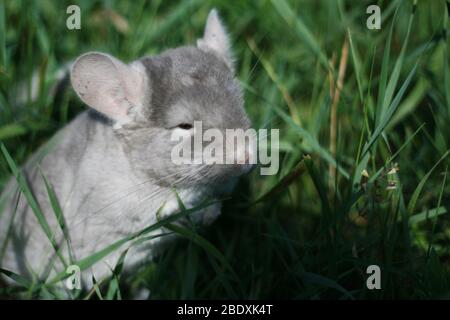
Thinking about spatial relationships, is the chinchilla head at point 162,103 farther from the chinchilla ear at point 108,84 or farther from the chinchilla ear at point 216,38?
the chinchilla ear at point 216,38

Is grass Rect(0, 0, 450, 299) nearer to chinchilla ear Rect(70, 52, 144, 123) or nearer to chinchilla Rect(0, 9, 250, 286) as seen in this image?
chinchilla Rect(0, 9, 250, 286)

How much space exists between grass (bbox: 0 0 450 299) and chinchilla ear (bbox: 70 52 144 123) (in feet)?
1.74

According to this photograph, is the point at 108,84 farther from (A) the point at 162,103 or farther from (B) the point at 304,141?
(B) the point at 304,141

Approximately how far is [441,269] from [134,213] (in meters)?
1.58

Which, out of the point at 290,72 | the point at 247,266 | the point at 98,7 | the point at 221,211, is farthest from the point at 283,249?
the point at 98,7

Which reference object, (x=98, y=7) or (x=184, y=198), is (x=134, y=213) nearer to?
(x=184, y=198)

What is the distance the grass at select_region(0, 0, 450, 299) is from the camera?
325cm

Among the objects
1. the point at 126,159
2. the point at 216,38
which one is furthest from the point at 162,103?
the point at 216,38

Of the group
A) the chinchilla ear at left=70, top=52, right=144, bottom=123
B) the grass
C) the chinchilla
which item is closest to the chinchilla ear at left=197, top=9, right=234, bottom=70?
the chinchilla

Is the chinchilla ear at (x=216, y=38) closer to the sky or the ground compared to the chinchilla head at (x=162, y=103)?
closer to the sky

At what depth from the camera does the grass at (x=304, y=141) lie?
10.7 ft

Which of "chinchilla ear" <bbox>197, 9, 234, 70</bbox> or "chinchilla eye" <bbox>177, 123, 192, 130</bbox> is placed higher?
"chinchilla ear" <bbox>197, 9, 234, 70</bbox>

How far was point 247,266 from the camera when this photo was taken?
367 centimetres

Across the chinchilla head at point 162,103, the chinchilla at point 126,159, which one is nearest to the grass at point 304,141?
the chinchilla at point 126,159
